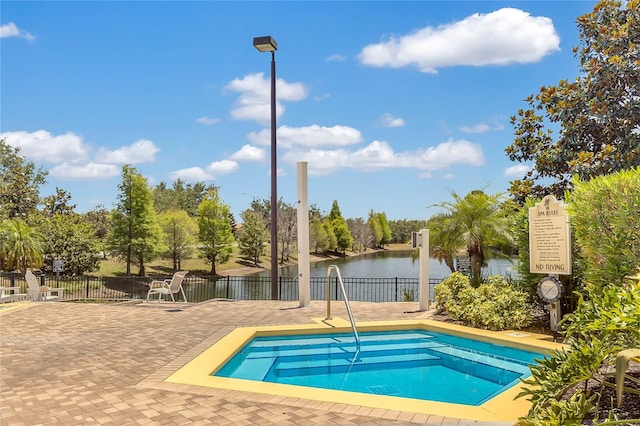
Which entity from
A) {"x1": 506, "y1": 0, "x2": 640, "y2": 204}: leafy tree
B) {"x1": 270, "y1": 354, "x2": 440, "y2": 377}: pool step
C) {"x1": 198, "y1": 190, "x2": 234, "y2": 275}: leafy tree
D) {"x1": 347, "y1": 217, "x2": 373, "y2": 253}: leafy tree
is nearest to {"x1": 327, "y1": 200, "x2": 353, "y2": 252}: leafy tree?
{"x1": 347, "y1": 217, "x2": 373, "y2": 253}: leafy tree

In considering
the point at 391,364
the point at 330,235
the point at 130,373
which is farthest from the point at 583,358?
the point at 330,235

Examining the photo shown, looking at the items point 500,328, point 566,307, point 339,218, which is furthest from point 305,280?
point 339,218

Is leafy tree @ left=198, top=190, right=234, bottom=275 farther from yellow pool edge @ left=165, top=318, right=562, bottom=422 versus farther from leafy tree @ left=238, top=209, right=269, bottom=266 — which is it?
yellow pool edge @ left=165, top=318, right=562, bottom=422

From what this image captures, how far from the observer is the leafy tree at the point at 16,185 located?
35.0 metres

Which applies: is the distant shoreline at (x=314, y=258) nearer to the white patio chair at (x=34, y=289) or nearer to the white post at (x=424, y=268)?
the white post at (x=424, y=268)

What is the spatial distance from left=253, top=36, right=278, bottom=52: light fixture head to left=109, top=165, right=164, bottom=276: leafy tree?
2266 cm

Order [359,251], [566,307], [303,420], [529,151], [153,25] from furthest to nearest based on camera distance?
[359,251], [529,151], [153,25], [566,307], [303,420]

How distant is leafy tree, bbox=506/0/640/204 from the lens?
455 inches

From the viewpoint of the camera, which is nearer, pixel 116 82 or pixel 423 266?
pixel 423 266

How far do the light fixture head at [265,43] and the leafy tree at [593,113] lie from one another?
7.39 metres

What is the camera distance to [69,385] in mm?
5074

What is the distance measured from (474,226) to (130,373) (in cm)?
1250

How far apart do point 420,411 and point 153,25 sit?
11129mm

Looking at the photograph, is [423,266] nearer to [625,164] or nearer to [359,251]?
[625,164]
